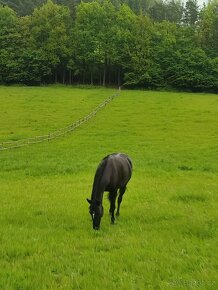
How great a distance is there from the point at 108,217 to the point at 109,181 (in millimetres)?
1660

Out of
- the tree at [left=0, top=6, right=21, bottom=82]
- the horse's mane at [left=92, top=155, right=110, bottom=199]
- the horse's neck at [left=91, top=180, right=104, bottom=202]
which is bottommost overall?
the horse's neck at [left=91, top=180, right=104, bottom=202]

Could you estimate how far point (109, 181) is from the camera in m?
11.9

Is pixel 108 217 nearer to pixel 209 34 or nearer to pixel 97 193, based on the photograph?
pixel 97 193

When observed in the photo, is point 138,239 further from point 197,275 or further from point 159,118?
point 159,118

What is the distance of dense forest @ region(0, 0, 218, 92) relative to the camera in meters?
89.4

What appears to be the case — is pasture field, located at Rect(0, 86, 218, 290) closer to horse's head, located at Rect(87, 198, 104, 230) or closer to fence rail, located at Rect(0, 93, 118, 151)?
horse's head, located at Rect(87, 198, 104, 230)

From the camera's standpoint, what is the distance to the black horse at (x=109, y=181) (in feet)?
36.8

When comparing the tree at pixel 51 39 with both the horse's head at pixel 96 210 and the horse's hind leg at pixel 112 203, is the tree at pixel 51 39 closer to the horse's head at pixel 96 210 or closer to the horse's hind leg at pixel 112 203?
the horse's hind leg at pixel 112 203

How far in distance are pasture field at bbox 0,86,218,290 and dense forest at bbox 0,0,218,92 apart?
53924 millimetres

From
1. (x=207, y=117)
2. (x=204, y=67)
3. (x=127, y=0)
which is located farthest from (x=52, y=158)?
(x=127, y=0)

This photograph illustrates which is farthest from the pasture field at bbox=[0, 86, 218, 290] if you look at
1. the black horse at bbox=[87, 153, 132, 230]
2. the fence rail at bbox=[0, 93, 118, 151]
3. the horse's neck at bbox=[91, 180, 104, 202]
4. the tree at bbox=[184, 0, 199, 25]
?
the tree at bbox=[184, 0, 199, 25]

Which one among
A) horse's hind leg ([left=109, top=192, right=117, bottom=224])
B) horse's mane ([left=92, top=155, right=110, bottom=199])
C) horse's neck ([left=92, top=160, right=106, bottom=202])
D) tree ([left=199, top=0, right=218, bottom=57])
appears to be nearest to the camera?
horse's neck ([left=92, top=160, right=106, bottom=202])

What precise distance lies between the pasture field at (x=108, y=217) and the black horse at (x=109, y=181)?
0.55 meters

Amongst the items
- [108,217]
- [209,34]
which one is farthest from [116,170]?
[209,34]
